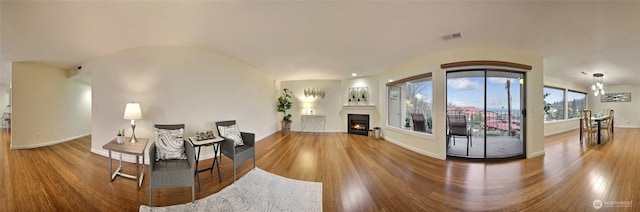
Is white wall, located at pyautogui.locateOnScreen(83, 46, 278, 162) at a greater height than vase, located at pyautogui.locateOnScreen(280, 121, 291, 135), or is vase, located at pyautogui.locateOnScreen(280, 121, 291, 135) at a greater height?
white wall, located at pyautogui.locateOnScreen(83, 46, 278, 162)

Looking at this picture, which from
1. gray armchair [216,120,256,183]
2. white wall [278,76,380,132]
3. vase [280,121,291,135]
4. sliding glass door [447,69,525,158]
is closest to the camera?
gray armchair [216,120,256,183]

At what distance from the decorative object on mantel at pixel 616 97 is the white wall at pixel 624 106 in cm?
12

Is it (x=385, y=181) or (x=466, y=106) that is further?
(x=466, y=106)

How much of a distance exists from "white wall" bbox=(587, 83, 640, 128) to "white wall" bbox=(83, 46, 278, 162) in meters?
13.7

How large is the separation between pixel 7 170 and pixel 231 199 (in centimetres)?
398

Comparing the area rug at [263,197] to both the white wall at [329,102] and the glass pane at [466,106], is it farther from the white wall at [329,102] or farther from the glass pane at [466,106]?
the white wall at [329,102]

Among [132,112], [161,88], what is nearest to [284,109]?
[161,88]

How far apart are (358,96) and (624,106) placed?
11.1 metres

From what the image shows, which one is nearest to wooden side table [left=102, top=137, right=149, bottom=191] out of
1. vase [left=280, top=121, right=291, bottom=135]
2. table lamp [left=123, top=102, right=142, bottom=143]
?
table lamp [left=123, top=102, right=142, bottom=143]

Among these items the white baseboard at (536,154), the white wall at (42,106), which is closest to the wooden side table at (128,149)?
the white wall at (42,106)

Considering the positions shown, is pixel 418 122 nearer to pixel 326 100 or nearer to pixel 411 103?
pixel 411 103

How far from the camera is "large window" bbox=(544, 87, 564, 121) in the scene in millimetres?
6253

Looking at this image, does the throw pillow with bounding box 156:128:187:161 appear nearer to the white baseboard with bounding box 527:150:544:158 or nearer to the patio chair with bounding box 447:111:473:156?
the patio chair with bounding box 447:111:473:156

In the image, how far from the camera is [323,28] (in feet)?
9.71
